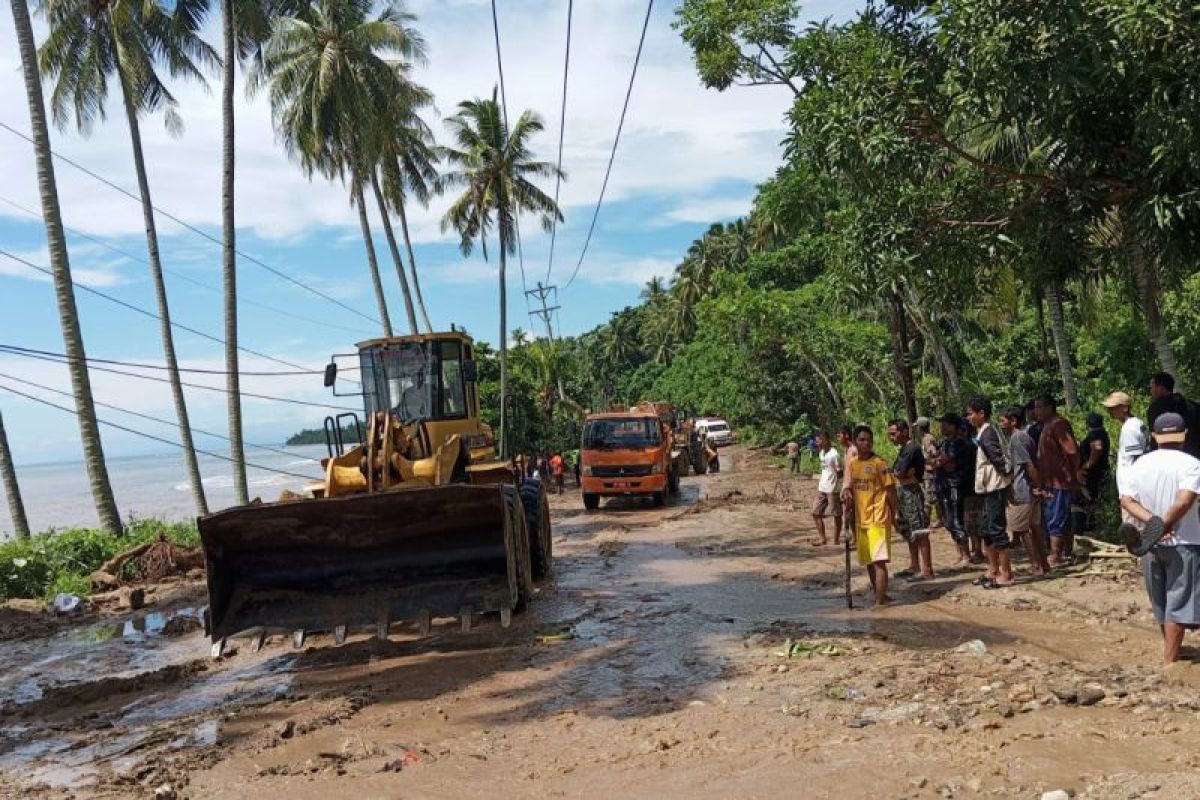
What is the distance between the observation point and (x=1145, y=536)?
18.0 feet

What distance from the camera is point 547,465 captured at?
2820 cm

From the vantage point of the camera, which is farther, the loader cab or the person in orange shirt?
the person in orange shirt

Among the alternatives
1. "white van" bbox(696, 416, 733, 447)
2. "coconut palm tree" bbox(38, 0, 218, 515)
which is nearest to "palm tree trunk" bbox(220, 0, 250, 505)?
"coconut palm tree" bbox(38, 0, 218, 515)

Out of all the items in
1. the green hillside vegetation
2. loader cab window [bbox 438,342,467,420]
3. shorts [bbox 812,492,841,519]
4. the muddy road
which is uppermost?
the green hillside vegetation

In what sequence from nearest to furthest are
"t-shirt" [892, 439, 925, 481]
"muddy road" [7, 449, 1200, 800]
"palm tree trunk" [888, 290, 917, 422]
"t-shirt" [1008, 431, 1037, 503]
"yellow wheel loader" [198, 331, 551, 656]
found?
"muddy road" [7, 449, 1200, 800] → "yellow wheel loader" [198, 331, 551, 656] → "t-shirt" [1008, 431, 1037, 503] → "t-shirt" [892, 439, 925, 481] → "palm tree trunk" [888, 290, 917, 422]

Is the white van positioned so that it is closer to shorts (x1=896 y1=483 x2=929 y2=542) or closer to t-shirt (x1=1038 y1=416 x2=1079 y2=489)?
shorts (x1=896 y1=483 x2=929 y2=542)

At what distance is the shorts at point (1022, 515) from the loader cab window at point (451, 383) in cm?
617

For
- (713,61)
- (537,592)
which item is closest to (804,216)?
(713,61)

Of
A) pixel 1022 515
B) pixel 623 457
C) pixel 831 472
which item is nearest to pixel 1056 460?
pixel 1022 515

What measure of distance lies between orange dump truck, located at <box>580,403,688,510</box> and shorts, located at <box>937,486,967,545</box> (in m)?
9.50

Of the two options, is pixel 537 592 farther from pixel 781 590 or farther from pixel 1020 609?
pixel 1020 609

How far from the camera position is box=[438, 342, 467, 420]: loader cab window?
11133 mm

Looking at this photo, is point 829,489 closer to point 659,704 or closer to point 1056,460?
point 1056,460

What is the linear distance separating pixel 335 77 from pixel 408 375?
14.5m
